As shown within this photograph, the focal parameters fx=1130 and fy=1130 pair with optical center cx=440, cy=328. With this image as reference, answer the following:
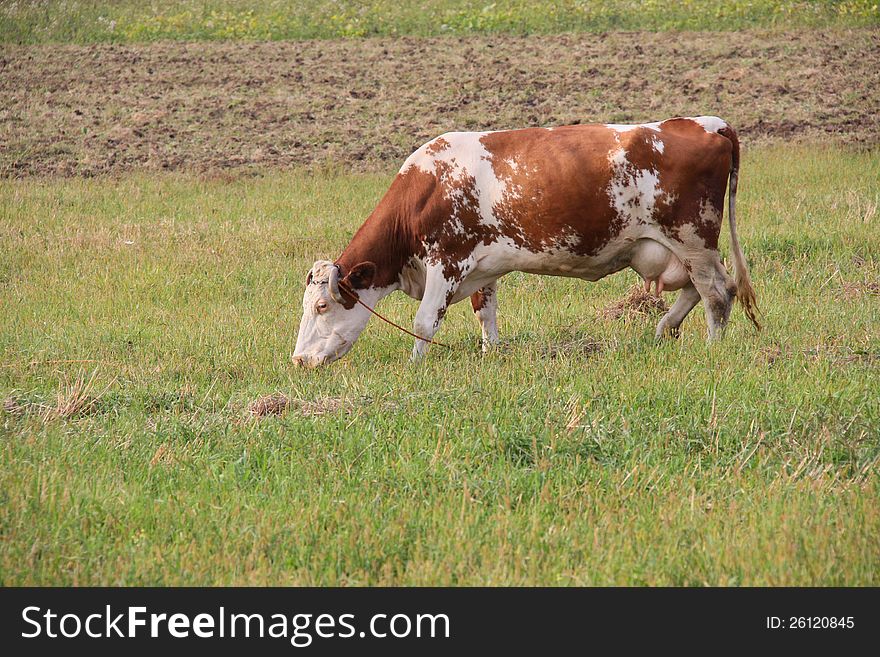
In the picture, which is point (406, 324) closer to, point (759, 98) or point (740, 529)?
point (740, 529)

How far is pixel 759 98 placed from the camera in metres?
21.1

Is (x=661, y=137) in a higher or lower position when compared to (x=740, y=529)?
higher

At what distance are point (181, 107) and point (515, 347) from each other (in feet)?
48.3

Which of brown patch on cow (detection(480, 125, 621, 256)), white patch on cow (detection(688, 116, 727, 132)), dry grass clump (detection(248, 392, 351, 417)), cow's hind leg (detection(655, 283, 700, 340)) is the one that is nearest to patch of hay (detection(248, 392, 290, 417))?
dry grass clump (detection(248, 392, 351, 417))

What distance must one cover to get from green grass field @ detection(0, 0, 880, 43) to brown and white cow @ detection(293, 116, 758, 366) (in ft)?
63.8

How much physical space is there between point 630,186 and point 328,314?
2.62 metres

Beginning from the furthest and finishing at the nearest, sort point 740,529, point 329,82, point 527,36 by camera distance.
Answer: point 527,36 → point 329,82 → point 740,529

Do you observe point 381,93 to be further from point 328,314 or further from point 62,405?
point 62,405

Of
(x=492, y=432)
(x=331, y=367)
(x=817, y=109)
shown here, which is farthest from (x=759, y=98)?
(x=492, y=432)

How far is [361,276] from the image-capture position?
928cm

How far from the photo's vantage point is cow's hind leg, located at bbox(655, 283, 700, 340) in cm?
930

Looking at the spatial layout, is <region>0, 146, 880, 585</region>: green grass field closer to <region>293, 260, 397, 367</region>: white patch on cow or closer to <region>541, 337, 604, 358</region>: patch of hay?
<region>541, 337, 604, 358</region>: patch of hay

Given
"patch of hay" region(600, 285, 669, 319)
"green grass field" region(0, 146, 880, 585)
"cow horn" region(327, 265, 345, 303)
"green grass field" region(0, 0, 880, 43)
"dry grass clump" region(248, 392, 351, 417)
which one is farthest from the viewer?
"green grass field" region(0, 0, 880, 43)

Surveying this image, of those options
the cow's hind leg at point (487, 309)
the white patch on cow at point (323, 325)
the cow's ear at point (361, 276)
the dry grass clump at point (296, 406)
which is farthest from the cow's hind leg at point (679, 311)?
the dry grass clump at point (296, 406)
